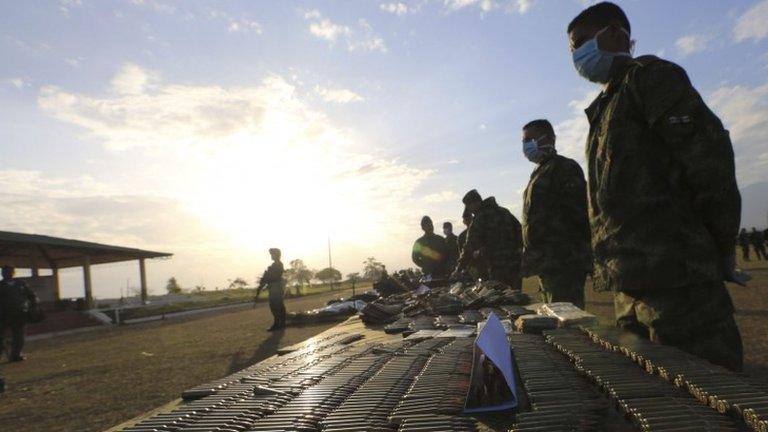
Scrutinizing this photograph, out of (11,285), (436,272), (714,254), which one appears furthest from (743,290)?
(11,285)

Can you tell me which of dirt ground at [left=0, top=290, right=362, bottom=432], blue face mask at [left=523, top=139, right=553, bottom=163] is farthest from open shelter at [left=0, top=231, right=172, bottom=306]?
blue face mask at [left=523, top=139, right=553, bottom=163]

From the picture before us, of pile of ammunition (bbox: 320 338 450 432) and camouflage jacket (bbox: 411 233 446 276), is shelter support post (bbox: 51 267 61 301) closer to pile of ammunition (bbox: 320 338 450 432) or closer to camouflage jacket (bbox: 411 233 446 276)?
camouflage jacket (bbox: 411 233 446 276)

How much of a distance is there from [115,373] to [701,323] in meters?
9.39

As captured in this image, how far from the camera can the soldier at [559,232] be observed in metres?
5.48

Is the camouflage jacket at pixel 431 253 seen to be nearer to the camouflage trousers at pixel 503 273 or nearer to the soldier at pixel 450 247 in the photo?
the soldier at pixel 450 247

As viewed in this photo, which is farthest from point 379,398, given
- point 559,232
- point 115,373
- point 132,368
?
point 132,368

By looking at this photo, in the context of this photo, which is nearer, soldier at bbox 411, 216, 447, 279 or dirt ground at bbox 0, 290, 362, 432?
dirt ground at bbox 0, 290, 362, 432

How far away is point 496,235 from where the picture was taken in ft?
28.9

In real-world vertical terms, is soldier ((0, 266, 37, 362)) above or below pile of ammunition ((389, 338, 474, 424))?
above

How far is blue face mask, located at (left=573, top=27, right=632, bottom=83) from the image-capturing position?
311 cm

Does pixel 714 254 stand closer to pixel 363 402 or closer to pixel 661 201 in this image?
pixel 661 201

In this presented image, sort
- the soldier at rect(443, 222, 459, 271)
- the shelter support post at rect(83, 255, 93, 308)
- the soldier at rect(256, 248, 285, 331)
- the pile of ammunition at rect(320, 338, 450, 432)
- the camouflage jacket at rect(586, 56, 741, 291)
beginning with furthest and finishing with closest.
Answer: the shelter support post at rect(83, 255, 93, 308), the soldier at rect(443, 222, 459, 271), the soldier at rect(256, 248, 285, 331), the camouflage jacket at rect(586, 56, 741, 291), the pile of ammunition at rect(320, 338, 450, 432)

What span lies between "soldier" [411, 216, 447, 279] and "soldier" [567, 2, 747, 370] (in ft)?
33.0

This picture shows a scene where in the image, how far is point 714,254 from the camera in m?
2.59
